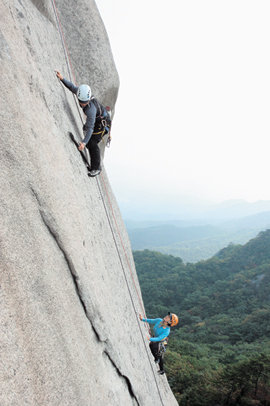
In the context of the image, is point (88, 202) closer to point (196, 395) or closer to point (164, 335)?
point (164, 335)

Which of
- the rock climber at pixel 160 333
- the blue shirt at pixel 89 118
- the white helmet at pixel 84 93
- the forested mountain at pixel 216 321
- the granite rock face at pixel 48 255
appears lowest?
the forested mountain at pixel 216 321

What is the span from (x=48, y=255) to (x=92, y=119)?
2.65m

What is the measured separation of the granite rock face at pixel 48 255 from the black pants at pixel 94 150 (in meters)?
0.30

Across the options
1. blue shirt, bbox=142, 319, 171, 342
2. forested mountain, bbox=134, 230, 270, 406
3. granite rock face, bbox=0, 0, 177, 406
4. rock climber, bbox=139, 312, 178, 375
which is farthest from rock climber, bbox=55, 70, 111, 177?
forested mountain, bbox=134, 230, 270, 406

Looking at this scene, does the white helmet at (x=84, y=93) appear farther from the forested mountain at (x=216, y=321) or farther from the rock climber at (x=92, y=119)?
the forested mountain at (x=216, y=321)

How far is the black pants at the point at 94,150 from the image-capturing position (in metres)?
5.13

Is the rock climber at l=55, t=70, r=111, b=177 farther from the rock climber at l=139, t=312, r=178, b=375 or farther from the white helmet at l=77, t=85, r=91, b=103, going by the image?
the rock climber at l=139, t=312, r=178, b=375

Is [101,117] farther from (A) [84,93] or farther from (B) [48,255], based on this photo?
(B) [48,255]

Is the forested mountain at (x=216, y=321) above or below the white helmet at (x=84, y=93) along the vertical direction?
below

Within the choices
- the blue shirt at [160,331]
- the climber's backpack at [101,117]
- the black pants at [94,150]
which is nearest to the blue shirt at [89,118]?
the climber's backpack at [101,117]

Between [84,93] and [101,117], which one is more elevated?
[84,93]

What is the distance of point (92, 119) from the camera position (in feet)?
14.6

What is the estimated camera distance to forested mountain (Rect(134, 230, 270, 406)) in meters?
17.8

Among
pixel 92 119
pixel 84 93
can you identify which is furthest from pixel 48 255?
pixel 84 93
